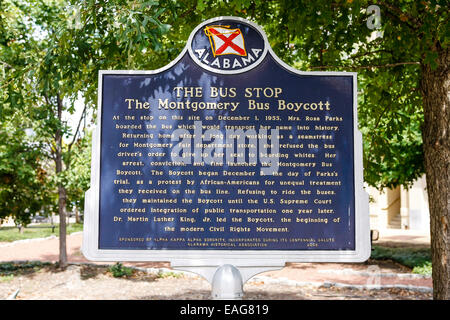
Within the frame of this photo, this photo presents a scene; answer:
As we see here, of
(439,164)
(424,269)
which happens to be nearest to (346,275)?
(424,269)

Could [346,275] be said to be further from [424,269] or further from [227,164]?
[227,164]

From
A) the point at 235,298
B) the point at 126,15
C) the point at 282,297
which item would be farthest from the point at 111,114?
the point at 282,297

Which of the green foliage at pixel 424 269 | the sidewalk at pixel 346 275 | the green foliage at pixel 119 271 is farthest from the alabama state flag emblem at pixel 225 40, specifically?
the green foliage at pixel 424 269

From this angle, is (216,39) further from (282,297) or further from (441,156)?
(282,297)

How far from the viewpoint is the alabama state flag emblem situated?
13.6ft

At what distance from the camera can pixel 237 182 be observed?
4.05m

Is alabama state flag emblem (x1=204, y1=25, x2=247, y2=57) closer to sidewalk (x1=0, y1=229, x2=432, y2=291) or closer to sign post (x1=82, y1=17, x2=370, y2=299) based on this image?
sign post (x1=82, y1=17, x2=370, y2=299)

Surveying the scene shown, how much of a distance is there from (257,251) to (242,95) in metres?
1.47

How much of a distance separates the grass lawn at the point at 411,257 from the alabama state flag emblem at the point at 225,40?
10.3m

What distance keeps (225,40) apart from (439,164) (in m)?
2.80

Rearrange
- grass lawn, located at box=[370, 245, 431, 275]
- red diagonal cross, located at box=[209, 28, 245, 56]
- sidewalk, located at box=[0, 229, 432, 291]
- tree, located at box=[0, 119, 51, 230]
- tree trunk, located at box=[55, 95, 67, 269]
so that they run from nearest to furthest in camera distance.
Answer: red diagonal cross, located at box=[209, 28, 245, 56] < sidewalk, located at box=[0, 229, 432, 291] < tree, located at box=[0, 119, 51, 230] < tree trunk, located at box=[55, 95, 67, 269] < grass lawn, located at box=[370, 245, 431, 275]

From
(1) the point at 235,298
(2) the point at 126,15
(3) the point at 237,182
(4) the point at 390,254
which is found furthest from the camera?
(4) the point at 390,254

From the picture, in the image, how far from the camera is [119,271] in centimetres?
1209

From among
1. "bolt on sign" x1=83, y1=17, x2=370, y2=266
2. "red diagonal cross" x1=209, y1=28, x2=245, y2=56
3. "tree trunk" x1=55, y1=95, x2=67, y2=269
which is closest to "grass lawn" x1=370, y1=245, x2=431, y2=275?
"bolt on sign" x1=83, y1=17, x2=370, y2=266
